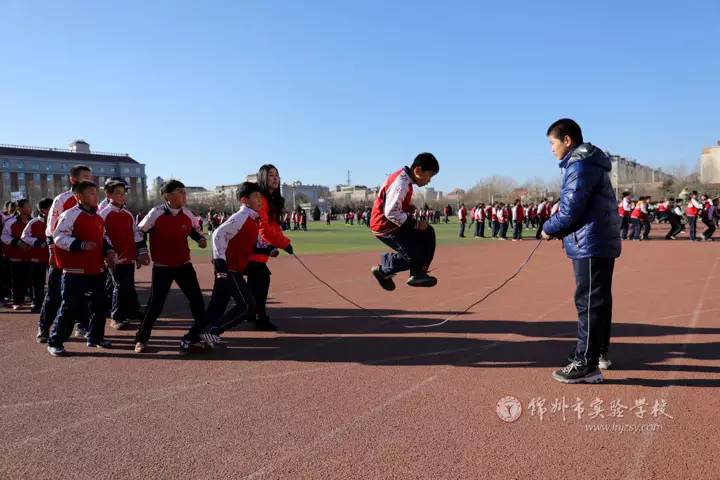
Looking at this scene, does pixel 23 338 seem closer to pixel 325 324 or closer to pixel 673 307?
pixel 325 324

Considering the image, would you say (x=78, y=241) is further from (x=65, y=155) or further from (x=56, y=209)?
(x=65, y=155)

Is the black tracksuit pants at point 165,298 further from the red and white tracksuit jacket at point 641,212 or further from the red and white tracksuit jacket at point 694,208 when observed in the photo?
the red and white tracksuit jacket at point 694,208

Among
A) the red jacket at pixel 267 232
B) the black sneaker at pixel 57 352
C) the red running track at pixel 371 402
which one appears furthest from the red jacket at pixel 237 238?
the black sneaker at pixel 57 352

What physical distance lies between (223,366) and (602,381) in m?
3.50

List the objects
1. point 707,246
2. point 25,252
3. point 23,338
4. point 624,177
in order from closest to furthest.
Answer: point 23,338, point 25,252, point 707,246, point 624,177

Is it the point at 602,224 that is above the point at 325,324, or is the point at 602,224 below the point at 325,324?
above

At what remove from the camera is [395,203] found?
584cm

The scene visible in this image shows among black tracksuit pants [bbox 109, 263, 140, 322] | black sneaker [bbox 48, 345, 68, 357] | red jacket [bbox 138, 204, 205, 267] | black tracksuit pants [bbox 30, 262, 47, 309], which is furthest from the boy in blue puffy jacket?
black tracksuit pants [bbox 30, 262, 47, 309]

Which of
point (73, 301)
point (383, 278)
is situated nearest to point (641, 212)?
point (383, 278)

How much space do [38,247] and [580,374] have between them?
314 inches

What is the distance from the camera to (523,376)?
15.5ft

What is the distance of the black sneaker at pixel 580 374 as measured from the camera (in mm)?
4469

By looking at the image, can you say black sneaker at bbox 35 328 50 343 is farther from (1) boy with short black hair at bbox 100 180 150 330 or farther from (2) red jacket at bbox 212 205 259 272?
(2) red jacket at bbox 212 205 259 272

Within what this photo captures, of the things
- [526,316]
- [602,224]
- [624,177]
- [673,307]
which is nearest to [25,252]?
[526,316]
